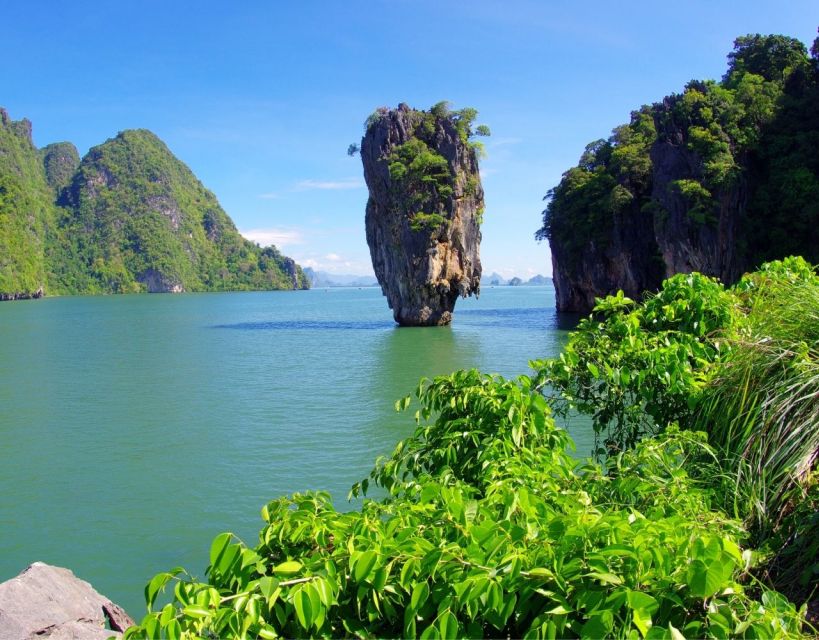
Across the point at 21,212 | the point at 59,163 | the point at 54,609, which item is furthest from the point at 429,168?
the point at 59,163

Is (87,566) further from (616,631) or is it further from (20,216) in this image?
(20,216)

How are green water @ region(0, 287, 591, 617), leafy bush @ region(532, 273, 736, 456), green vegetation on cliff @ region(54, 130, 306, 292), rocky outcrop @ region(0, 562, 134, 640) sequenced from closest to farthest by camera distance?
leafy bush @ region(532, 273, 736, 456) < rocky outcrop @ region(0, 562, 134, 640) < green water @ region(0, 287, 591, 617) < green vegetation on cliff @ region(54, 130, 306, 292)

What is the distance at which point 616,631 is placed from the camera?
77.2 inches

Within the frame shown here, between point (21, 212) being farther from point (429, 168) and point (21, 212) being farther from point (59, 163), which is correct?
point (429, 168)

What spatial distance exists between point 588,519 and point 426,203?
118 ft

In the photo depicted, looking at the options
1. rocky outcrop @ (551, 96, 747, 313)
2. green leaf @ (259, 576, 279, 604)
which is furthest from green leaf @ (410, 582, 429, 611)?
rocky outcrop @ (551, 96, 747, 313)

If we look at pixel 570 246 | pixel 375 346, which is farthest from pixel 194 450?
pixel 570 246

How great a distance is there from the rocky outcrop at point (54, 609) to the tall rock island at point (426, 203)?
3140 cm

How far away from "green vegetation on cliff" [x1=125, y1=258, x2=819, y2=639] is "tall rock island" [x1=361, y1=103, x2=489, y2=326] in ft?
106

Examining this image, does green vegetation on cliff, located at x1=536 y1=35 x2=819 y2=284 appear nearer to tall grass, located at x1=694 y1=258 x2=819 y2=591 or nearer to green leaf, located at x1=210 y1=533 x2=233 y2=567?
tall grass, located at x1=694 y1=258 x2=819 y2=591

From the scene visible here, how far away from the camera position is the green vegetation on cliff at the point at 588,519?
2.01 meters

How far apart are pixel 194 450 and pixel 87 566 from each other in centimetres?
481

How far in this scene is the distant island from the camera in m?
140

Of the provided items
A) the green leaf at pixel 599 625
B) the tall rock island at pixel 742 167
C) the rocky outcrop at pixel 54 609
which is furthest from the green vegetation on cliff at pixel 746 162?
the green leaf at pixel 599 625
